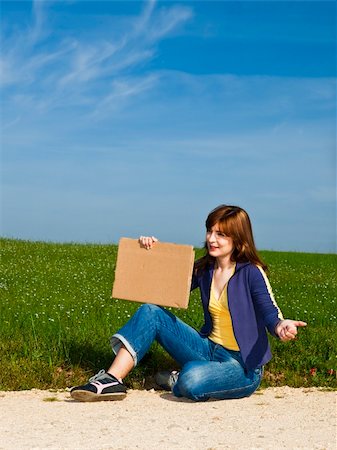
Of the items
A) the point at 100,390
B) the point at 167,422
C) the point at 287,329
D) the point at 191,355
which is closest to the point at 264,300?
the point at 287,329

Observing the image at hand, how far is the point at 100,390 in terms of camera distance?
6754mm

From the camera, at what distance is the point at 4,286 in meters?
13.7

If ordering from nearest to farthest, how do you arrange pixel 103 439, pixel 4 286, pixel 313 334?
1. pixel 103 439
2. pixel 313 334
3. pixel 4 286

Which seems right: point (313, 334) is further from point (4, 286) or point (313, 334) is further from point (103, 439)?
point (4, 286)

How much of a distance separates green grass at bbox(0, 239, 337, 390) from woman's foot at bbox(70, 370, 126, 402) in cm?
77

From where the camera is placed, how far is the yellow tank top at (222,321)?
692 cm

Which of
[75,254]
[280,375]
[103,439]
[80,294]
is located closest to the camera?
[103,439]

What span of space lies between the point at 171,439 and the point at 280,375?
8.45ft

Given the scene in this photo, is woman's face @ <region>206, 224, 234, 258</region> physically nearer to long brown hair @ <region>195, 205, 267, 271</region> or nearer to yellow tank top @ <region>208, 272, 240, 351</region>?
long brown hair @ <region>195, 205, 267, 271</region>

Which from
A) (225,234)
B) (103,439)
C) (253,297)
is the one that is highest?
(225,234)

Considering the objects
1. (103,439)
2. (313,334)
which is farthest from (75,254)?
(103,439)

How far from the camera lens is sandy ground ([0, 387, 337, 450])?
5.55 metres

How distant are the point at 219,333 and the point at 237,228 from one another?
37.4 inches

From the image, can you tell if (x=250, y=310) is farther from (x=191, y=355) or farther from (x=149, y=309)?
(x=149, y=309)
